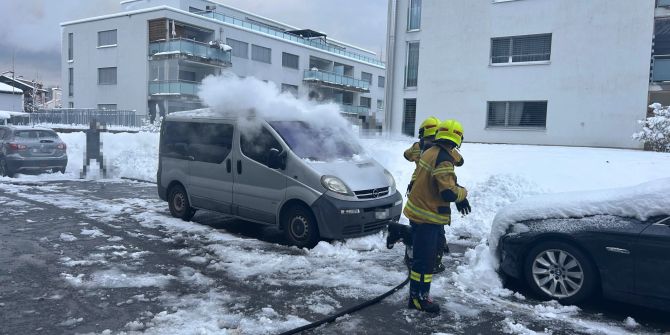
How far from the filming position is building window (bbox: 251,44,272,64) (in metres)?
43.1

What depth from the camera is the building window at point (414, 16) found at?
22.3 m

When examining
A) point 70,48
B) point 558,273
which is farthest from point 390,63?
point 70,48

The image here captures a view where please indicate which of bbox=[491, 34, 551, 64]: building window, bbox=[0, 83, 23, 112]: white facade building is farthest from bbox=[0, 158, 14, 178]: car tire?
bbox=[0, 83, 23, 112]: white facade building

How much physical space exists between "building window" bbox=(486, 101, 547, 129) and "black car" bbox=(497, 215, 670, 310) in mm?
15196

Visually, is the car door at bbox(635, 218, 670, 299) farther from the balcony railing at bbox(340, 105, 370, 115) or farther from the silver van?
the balcony railing at bbox(340, 105, 370, 115)

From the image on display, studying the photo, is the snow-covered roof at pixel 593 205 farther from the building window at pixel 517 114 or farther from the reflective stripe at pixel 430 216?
the building window at pixel 517 114

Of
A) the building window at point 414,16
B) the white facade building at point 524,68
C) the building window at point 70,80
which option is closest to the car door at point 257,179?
the white facade building at point 524,68

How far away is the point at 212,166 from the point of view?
8.45 metres

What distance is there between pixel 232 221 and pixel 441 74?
14481mm

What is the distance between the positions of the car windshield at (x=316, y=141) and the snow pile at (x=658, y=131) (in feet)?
36.9

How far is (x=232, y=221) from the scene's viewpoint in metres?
9.30

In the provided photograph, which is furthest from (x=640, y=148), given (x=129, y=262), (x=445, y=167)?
(x=129, y=262)

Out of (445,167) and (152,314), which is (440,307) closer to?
(445,167)

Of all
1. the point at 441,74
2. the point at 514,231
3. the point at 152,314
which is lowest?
the point at 152,314
